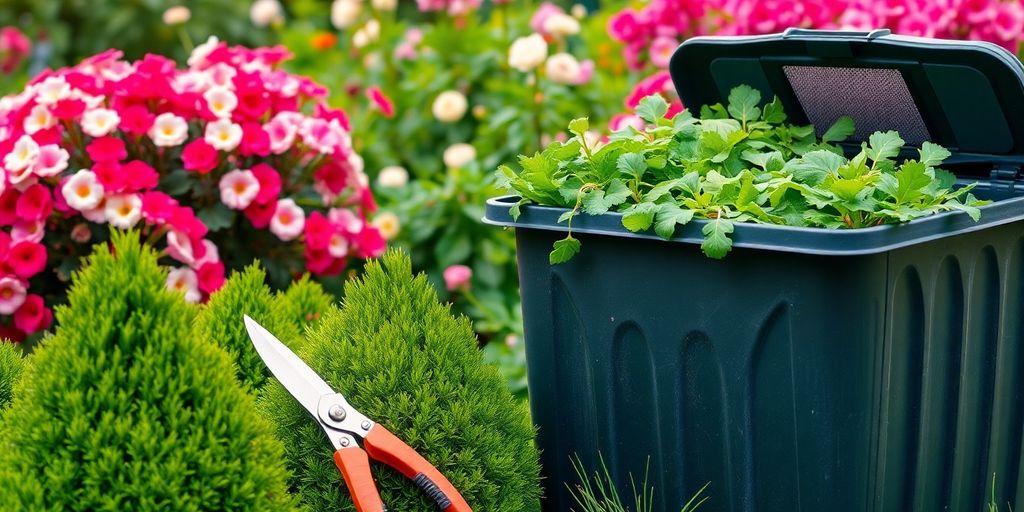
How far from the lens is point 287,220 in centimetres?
288

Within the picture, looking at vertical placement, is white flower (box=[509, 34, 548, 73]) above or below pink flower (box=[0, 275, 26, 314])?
above

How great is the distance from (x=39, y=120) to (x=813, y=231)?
1.91 m

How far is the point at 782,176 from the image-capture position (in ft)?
6.03

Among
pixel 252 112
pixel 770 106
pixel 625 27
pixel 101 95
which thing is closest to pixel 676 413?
pixel 770 106

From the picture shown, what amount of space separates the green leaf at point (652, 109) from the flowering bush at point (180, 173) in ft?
3.40

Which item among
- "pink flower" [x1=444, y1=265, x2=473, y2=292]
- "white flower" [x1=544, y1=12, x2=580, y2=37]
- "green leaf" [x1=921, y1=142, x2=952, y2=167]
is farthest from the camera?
"white flower" [x1=544, y1=12, x2=580, y2=37]

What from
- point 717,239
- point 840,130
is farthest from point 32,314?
point 840,130

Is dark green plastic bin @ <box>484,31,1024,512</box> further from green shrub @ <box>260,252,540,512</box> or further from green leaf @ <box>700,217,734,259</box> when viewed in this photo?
green shrub @ <box>260,252,540,512</box>

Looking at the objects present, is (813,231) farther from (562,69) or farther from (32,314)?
(562,69)

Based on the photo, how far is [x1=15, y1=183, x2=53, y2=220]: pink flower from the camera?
2617 mm

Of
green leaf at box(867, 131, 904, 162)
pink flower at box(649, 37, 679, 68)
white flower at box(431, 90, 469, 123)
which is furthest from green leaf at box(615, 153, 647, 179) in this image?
white flower at box(431, 90, 469, 123)

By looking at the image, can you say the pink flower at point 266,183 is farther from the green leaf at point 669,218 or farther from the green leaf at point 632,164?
the green leaf at point 669,218

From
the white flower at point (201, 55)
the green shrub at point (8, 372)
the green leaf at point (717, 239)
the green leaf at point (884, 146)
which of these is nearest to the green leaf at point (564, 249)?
the green leaf at point (717, 239)

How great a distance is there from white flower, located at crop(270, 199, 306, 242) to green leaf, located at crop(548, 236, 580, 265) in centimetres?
117
